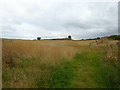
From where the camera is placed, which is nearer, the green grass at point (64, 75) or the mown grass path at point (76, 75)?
the green grass at point (64, 75)

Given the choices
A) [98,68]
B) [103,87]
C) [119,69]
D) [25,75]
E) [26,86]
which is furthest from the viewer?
[98,68]

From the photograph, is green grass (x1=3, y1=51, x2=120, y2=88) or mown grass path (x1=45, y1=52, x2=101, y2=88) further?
mown grass path (x1=45, y1=52, x2=101, y2=88)

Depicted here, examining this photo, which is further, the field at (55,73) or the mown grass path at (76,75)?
the mown grass path at (76,75)

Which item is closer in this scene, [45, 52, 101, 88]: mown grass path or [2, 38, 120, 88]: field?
[2, 38, 120, 88]: field

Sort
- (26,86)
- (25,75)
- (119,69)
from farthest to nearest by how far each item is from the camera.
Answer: (119,69), (25,75), (26,86)

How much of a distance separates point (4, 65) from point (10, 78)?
Answer: 1.60m

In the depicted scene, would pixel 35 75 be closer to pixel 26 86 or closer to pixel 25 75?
pixel 25 75

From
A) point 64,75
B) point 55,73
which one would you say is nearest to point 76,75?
point 64,75

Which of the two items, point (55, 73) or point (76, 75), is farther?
point (76, 75)

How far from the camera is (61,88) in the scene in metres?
7.36

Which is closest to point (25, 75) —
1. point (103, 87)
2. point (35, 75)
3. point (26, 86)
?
point (35, 75)

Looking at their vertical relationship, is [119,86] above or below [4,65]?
below

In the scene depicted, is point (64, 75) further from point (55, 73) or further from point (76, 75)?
point (76, 75)

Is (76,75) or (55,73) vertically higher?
(55,73)
